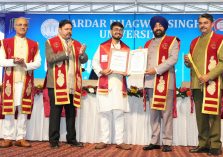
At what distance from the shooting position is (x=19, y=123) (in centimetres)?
440

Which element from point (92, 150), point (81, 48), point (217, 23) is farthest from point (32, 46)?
point (217, 23)

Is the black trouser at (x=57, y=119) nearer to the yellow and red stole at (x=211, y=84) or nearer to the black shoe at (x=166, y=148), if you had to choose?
the black shoe at (x=166, y=148)

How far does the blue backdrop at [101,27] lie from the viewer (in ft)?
34.0

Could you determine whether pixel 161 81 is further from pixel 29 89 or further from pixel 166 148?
pixel 29 89

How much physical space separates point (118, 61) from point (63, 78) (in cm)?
69

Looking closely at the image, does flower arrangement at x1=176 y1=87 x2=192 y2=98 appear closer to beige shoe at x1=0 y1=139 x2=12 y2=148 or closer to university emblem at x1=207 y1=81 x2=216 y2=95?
university emblem at x1=207 y1=81 x2=216 y2=95

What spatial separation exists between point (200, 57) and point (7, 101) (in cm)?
232

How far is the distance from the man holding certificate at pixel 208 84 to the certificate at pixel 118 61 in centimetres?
73

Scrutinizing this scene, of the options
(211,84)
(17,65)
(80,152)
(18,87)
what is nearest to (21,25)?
(17,65)

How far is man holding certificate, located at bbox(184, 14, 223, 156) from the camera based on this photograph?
160 inches

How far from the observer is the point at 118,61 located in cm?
447

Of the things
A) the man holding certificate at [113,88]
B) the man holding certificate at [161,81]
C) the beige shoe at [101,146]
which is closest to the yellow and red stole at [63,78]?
the man holding certificate at [113,88]

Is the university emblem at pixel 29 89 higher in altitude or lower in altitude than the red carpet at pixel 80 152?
higher

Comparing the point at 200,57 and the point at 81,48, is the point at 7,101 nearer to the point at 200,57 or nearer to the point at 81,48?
the point at 81,48
